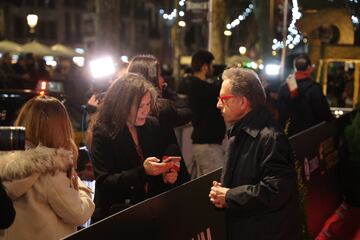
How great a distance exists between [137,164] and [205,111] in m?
3.34

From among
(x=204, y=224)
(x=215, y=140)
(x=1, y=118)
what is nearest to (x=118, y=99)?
(x=204, y=224)

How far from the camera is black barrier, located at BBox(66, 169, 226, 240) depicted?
363 cm

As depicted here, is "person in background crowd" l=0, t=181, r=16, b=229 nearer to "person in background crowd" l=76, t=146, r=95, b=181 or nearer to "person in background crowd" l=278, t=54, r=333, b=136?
"person in background crowd" l=76, t=146, r=95, b=181

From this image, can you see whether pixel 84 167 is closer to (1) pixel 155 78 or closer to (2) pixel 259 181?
(1) pixel 155 78

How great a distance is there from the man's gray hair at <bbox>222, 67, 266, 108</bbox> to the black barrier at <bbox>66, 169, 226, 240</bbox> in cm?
78

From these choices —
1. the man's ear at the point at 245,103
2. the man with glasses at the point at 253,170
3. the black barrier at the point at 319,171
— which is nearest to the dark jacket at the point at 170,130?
the man with glasses at the point at 253,170

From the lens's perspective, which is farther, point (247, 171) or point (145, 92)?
point (145, 92)

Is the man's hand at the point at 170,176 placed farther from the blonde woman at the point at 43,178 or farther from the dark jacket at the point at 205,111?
the dark jacket at the point at 205,111

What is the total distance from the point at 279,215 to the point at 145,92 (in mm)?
1468

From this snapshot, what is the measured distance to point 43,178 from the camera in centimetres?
380

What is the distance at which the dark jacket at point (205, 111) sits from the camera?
8.34m

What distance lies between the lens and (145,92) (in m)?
5.14

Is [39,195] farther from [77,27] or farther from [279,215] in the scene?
[77,27]

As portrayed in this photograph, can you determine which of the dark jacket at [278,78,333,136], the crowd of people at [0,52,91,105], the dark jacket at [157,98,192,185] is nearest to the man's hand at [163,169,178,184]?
the dark jacket at [157,98,192,185]
